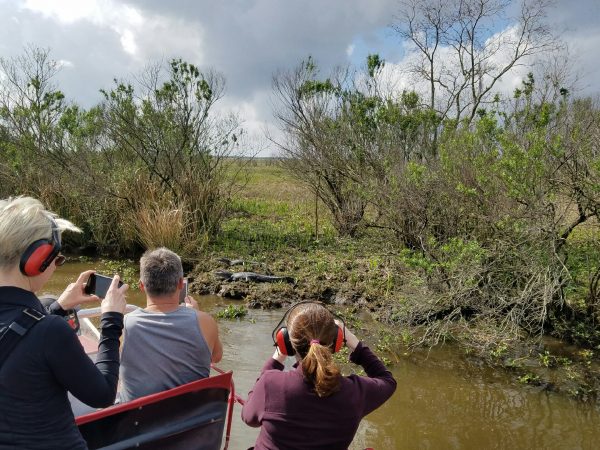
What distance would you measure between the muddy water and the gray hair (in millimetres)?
1919

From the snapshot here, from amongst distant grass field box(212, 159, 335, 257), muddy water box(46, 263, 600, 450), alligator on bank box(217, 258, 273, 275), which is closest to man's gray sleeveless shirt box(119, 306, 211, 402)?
muddy water box(46, 263, 600, 450)

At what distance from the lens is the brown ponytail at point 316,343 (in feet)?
A: 6.82

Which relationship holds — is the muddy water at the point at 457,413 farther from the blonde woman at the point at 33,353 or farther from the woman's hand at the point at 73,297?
the blonde woman at the point at 33,353

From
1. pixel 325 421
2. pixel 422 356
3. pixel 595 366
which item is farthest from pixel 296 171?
pixel 325 421

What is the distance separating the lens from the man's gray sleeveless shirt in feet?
9.18

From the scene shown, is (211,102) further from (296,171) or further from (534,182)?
(534,182)

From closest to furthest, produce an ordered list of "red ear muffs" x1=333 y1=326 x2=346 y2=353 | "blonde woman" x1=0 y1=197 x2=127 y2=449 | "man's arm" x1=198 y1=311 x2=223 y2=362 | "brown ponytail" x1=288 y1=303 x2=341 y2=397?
"blonde woman" x1=0 y1=197 x2=127 y2=449
"brown ponytail" x1=288 y1=303 x2=341 y2=397
"red ear muffs" x1=333 y1=326 x2=346 y2=353
"man's arm" x1=198 y1=311 x2=223 y2=362

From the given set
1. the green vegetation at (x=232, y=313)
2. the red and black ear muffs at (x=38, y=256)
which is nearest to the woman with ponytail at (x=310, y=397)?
the red and black ear muffs at (x=38, y=256)

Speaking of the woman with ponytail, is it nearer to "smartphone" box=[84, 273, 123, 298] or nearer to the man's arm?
the man's arm

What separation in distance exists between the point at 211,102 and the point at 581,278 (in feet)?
28.7

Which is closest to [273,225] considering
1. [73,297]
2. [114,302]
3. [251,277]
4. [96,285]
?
[251,277]

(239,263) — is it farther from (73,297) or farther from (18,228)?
(18,228)

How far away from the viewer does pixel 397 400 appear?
16.6 ft

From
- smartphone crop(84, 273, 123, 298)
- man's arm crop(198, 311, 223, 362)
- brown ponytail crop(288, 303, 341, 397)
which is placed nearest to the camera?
brown ponytail crop(288, 303, 341, 397)
